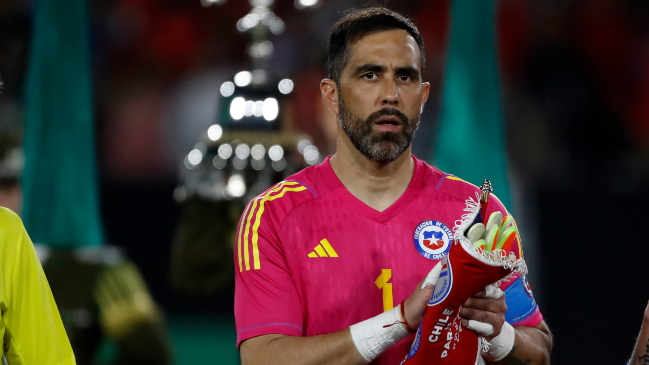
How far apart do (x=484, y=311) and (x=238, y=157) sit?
222 cm

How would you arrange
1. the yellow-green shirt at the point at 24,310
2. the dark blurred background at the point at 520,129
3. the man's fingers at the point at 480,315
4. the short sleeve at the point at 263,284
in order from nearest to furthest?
the yellow-green shirt at the point at 24,310, the man's fingers at the point at 480,315, the short sleeve at the point at 263,284, the dark blurred background at the point at 520,129

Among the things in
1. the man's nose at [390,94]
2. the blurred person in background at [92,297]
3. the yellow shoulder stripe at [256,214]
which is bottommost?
the blurred person in background at [92,297]

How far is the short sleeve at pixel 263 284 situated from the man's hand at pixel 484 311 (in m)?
0.41

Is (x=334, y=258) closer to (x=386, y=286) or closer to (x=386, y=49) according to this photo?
(x=386, y=286)

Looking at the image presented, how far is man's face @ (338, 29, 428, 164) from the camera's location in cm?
177

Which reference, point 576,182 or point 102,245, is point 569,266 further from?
point 102,245

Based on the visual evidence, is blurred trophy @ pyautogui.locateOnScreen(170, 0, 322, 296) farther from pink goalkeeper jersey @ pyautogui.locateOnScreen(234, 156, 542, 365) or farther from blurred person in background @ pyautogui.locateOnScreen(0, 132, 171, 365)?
→ pink goalkeeper jersey @ pyautogui.locateOnScreen(234, 156, 542, 365)

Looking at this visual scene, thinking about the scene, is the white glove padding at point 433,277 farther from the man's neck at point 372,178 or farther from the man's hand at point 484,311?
the man's neck at point 372,178

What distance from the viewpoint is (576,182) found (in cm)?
449

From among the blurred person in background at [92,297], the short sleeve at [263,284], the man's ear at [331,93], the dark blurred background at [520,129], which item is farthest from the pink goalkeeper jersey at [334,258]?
the dark blurred background at [520,129]

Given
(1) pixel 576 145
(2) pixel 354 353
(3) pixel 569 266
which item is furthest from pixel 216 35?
(2) pixel 354 353

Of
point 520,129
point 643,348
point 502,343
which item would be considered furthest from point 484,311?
point 520,129

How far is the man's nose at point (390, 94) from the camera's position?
1.75 m

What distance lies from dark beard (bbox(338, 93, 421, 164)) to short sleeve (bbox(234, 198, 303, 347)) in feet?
0.99
